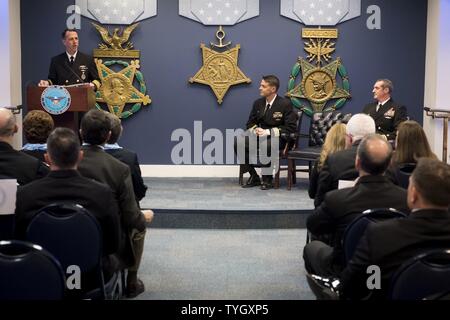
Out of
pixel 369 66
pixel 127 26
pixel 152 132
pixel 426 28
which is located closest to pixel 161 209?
pixel 152 132

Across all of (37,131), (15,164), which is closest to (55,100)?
(37,131)

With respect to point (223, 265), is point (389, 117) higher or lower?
higher

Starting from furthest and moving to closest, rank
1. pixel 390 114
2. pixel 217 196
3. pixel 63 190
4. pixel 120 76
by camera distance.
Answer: pixel 120 76 → pixel 390 114 → pixel 217 196 → pixel 63 190

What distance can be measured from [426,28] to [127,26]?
3.83 metres

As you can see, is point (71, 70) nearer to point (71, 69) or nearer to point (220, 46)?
point (71, 69)

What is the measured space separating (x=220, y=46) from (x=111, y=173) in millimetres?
5114

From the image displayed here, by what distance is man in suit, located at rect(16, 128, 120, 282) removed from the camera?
341 centimetres

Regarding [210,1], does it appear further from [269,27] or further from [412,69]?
[412,69]

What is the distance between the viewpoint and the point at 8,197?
3510mm

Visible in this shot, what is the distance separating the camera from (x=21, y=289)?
274 centimetres

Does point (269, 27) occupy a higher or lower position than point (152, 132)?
higher

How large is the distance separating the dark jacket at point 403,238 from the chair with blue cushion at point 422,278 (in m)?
0.08

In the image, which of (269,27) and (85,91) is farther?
(269,27)

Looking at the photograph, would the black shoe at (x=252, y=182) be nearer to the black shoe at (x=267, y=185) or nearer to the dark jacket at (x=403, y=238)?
the black shoe at (x=267, y=185)
